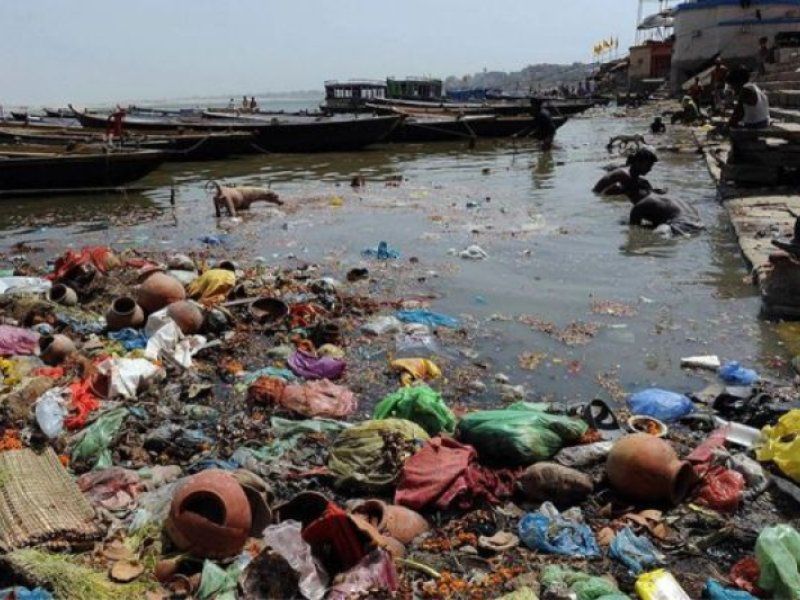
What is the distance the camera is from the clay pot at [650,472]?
3719 mm

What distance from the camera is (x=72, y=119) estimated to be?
2780cm

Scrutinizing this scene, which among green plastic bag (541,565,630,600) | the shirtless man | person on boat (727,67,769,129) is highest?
person on boat (727,67,769,129)

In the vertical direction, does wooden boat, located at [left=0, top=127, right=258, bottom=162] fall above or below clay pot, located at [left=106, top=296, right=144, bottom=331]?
above

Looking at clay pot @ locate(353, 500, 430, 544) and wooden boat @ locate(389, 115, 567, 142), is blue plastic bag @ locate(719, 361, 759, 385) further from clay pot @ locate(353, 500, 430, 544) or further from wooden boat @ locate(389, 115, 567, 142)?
wooden boat @ locate(389, 115, 567, 142)

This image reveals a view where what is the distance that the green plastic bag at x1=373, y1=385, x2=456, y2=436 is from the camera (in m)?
4.54

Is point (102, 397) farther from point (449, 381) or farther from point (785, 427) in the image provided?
point (785, 427)

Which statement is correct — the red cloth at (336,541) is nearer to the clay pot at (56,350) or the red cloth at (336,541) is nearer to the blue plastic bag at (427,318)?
the clay pot at (56,350)

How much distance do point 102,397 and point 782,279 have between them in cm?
596

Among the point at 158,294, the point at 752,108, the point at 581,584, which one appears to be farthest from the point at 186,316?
the point at 752,108

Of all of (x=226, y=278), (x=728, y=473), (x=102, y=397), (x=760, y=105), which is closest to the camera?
(x=728, y=473)

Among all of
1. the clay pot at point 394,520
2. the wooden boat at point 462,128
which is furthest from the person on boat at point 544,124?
the clay pot at point 394,520

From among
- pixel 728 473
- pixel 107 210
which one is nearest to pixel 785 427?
pixel 728 473

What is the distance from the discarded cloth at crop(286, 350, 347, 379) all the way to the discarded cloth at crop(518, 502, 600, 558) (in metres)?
2.41

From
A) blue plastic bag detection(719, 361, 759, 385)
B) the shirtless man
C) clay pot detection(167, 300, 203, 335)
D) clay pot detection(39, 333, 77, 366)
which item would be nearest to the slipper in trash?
blue plastic bag detection(719, 361, 759, 385)
